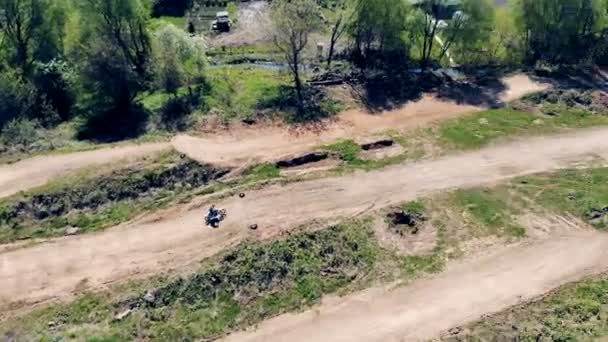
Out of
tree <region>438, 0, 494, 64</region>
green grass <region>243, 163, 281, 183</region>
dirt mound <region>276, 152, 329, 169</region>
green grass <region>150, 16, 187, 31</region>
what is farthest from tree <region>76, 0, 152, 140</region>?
tree <region>438, 0, 494, 64</region>

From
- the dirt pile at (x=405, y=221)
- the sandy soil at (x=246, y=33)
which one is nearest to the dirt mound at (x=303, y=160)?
the dirt pile at (x=405, y=221)

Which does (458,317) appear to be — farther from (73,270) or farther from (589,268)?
(73,270)

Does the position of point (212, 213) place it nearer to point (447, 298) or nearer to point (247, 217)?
point (247, 217)

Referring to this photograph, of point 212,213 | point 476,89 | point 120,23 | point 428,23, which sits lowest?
point 212,213

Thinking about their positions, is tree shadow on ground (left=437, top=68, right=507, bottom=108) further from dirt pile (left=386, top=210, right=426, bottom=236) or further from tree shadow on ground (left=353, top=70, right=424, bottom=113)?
dirt pile (left=386, top=210, right=426, bottom=236)

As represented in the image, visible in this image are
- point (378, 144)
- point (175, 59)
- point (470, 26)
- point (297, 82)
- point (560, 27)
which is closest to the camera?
point (378, 144)

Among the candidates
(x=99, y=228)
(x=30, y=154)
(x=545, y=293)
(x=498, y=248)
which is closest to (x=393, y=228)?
(x=498, y=248)

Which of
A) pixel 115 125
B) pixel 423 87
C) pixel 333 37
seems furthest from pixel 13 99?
pixel 423 87
